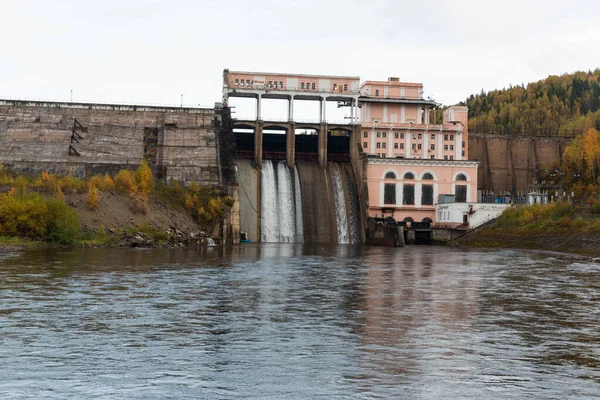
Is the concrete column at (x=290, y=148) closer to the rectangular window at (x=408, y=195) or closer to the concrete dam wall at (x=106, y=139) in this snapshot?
the concrete dam wall at (x=106, y=139)

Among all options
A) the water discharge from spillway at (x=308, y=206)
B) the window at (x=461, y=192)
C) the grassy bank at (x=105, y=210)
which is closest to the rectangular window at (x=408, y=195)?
the window at (x=461, y=192)

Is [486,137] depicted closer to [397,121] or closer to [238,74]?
[397,121]

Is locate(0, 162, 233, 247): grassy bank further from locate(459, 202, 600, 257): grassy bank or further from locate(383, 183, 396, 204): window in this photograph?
locate(459, 202, 600, 257): grassy bank

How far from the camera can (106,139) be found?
320 ft

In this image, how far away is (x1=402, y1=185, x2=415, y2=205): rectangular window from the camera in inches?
4016

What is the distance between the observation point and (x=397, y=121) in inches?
4227

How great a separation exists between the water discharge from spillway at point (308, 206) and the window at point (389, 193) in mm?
4464

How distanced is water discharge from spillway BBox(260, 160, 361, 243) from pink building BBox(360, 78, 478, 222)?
462 centimetres

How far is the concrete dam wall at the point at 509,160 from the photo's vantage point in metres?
116

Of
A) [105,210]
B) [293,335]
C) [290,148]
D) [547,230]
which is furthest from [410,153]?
[293,335]

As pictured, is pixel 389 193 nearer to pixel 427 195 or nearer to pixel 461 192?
pixel 427 195

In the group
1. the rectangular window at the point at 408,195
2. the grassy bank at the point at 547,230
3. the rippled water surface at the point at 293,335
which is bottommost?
the rippled water surface at the point at 293,335

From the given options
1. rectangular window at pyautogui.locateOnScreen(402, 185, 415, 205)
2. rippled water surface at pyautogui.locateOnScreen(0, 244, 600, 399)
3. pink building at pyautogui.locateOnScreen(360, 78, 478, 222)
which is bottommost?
rippled water surface at pyautogui.locateOnScreen(0, 244, 600, 399)

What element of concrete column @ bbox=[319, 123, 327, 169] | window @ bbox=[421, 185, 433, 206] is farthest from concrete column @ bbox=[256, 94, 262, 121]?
window @ bbox=[421, 185, 433, 206]
